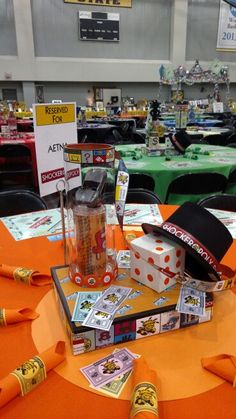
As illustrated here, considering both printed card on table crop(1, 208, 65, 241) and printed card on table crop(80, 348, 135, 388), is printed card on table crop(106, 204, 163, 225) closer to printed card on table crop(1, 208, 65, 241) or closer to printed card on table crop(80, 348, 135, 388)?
printed card on table crop(1, 208, 65, 241)

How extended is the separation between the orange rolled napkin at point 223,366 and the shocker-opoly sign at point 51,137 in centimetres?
90

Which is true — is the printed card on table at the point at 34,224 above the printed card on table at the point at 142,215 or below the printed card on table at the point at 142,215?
above

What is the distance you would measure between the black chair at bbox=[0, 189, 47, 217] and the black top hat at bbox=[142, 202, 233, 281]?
1.18 m

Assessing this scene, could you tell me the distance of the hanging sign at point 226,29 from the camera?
11.7m

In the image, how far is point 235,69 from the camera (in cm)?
1209

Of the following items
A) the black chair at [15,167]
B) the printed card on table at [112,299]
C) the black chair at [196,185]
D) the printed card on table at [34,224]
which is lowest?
the black chair at [15,167]

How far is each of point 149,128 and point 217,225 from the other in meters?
2.62

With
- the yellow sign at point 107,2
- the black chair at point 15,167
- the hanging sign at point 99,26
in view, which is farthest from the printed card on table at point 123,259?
the yellow sign at point 107,2

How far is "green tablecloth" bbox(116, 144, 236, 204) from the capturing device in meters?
2.69

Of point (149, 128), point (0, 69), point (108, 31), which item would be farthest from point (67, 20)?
point (149, 128)

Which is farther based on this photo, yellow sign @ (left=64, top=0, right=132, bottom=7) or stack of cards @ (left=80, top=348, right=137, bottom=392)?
yellow sign @ (left=64, top=0, right=132, bottom=7)

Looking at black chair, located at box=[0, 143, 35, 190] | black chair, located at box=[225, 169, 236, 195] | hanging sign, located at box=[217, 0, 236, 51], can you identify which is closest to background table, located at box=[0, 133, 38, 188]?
black chair, located at box=[0, 143, 35, 190]

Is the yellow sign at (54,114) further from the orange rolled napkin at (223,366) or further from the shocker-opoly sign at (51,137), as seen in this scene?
the orange rolled napkin at (223,366)

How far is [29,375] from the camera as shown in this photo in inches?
26.4
